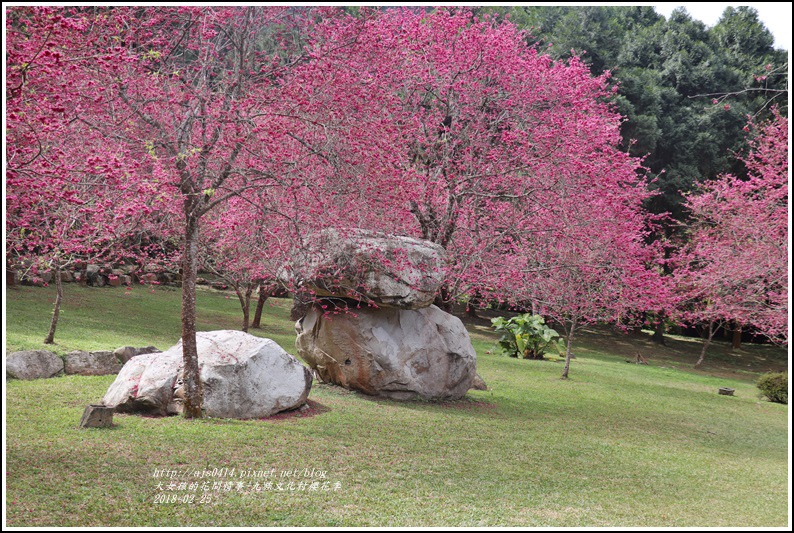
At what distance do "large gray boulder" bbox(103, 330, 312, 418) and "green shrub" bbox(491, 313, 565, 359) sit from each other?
11820 mm

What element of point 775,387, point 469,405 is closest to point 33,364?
point 469,405

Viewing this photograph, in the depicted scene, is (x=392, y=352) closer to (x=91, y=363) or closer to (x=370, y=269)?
(x=370, y=269)

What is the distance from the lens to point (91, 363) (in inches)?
416

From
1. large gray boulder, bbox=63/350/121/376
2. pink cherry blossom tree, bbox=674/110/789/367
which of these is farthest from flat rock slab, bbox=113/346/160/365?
pink cherry blossom tree, bbox=674/110/789/367

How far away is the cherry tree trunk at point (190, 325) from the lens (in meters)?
8.03

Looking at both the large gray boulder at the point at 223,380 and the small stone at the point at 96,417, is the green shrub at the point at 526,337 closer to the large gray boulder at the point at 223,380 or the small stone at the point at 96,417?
the large gray boulder at the point at 223,380

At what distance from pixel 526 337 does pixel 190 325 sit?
13610mm

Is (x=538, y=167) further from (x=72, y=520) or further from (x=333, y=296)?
(x=72, y=520)

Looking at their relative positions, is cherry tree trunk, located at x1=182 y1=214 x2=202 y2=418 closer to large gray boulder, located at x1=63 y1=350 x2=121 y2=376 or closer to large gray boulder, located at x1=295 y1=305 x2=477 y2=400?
large gray boulder, located at x1=295 y1=305 x2=477 y2=400

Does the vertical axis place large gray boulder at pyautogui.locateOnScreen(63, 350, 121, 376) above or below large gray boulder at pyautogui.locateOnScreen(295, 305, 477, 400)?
below

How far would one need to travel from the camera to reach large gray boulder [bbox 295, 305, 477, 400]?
10859 millimetres

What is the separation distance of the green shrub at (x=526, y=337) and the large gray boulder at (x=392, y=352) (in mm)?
8513

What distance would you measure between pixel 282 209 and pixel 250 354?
10.7 feet

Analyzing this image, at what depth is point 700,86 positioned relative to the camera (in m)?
27.2
